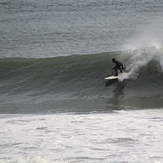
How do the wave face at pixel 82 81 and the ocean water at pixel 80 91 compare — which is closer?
the ocean water at pixel 80 91

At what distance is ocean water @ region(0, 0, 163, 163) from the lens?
9.40 m

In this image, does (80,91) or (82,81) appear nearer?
(80,91)

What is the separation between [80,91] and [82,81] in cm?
126

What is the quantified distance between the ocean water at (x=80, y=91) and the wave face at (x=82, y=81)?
4cm

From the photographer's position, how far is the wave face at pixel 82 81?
14922 millimetres

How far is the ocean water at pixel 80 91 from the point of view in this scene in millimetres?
9398

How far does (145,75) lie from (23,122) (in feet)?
24.9

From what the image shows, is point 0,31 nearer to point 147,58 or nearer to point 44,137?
point 147,58

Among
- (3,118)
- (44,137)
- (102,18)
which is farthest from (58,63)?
(102,18)

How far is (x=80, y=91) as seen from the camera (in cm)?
1620

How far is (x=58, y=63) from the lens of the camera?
19.9 metres

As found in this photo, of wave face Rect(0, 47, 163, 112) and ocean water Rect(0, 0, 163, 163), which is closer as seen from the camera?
ocean water Rect(0, 0, 163, 163)

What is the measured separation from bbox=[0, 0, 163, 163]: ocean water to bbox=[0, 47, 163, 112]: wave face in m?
0.04

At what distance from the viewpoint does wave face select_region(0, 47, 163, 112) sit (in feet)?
49.0
